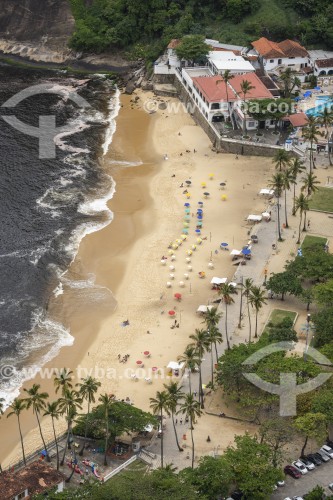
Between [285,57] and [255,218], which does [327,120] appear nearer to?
[255,218]

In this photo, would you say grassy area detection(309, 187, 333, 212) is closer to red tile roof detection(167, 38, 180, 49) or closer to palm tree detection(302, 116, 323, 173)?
palm tree detection(302, 116, 323, 173)

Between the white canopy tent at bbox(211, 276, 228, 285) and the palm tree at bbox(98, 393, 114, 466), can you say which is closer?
the palm tree at bbox(98, 393, 114, 466)

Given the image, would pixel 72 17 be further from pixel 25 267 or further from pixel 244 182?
pixel 25 267

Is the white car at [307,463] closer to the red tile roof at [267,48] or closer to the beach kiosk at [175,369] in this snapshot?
the beach kiosk at [175,369]

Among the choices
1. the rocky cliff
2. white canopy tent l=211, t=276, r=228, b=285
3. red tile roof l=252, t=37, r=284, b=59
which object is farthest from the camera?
the rocky cliff

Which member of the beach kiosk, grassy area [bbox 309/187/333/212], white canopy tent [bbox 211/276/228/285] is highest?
grassy area [bbox 309/187/333/212]

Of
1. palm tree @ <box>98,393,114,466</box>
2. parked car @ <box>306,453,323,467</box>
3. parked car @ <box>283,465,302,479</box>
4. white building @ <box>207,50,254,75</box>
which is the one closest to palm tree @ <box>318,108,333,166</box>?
white building @ <box>207,50,254,75</box>
